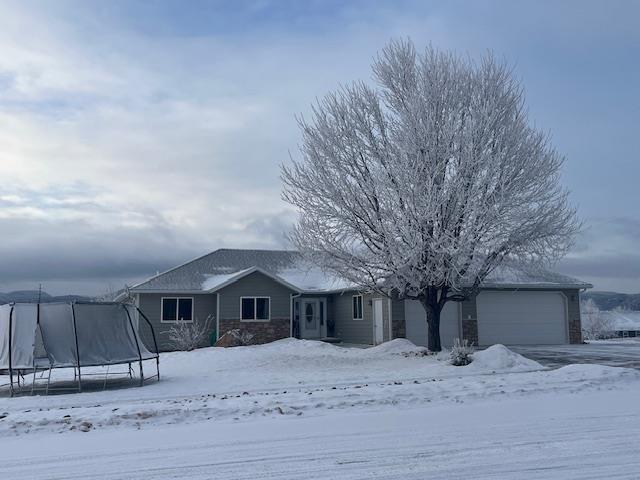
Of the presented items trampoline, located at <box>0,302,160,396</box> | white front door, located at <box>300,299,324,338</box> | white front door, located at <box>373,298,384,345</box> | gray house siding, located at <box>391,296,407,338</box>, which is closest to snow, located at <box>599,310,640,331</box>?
white front door, located at <box>300,299,324,338</box>

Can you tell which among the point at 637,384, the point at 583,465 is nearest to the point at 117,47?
the point at 583,465

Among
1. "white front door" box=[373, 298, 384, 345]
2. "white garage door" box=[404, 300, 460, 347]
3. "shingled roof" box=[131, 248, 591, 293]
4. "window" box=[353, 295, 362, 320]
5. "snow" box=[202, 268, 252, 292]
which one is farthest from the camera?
"window" box=[353, 295, 362, 320]

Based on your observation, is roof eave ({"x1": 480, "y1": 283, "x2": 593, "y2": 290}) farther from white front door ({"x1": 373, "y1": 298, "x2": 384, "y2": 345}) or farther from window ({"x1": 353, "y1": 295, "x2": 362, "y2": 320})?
window ({"x1": 353, "y1": 295, "x2": 362, "y2": 320})

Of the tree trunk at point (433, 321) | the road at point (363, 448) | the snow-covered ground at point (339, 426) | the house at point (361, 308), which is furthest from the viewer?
the house at point (361, 308)

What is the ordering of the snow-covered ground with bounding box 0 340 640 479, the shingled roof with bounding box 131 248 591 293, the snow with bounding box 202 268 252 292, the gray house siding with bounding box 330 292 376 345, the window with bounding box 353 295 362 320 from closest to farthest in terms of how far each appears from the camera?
the snow-covered ground with bounding box 0 340 640 479 → the shingled roof with bounding box 131 248 591 293 → the snow with bounding box 202 268 252 292 → the gray house siding with bounding box 330 292 376 345 → the window with bounding box 353 295 362 320

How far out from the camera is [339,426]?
27.8 feet

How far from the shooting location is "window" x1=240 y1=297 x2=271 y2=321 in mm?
24531

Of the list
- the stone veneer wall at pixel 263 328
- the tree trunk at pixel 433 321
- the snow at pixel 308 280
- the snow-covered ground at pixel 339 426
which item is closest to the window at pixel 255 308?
the stone veneer wall at pixel 263 328

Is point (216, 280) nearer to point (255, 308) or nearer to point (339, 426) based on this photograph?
point (255, 308)

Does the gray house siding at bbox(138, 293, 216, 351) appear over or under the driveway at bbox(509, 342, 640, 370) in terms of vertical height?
over

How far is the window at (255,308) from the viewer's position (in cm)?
2453

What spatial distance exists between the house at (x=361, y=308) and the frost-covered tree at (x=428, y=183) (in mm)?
5752

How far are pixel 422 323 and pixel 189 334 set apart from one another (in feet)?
30.1

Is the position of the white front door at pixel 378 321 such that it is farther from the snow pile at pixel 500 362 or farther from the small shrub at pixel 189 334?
the snow pile at pixel 500 362
